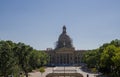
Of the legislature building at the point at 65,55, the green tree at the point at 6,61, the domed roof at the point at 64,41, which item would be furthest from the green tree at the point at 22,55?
the domed roof at the point at 64,41

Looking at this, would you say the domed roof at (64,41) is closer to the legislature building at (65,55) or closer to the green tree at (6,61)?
the legislature building at (65,55)

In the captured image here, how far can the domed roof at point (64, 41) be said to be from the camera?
7515 inches

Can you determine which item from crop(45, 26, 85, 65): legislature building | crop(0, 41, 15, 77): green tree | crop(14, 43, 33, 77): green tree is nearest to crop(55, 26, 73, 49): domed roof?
crop(45, 26, 85, 65): legislature building

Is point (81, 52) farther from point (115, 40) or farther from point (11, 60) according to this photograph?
point (11, 60)

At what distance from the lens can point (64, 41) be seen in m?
190

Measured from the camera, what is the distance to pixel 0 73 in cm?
4959

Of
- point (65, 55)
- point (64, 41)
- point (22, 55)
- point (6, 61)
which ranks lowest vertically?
point (6, 61)

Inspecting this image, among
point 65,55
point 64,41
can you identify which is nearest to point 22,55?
point 65,55

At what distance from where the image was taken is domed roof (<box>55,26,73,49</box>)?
191m

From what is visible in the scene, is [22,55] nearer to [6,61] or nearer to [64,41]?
[6,61]

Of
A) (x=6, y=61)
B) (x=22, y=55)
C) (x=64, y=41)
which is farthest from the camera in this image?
(x=64, y=41)

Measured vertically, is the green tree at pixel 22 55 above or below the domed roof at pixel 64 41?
below

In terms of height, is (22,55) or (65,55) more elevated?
(65,55)

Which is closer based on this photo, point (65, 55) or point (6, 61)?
point (6, 61)
